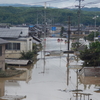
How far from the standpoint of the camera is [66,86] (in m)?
13.0

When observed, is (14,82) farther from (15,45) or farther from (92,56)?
(15,45)

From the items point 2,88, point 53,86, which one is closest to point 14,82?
point 2,88

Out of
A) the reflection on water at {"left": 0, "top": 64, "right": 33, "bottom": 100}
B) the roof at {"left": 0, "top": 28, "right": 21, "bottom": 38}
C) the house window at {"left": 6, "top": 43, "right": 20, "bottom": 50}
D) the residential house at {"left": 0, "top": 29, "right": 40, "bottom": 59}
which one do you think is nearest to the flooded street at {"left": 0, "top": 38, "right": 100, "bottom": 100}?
the reflection on water at {"left": 0, "top": 64, "right": 33, "bottom": 100}

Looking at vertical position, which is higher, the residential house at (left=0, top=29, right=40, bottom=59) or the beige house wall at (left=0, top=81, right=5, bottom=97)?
the residential house at (left=0, top=29, right=40, bottom=59)

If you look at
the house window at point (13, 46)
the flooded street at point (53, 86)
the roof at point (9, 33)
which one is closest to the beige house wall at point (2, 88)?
the flooded street at point (53, 86)

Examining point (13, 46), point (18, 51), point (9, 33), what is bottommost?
point (18, 51)

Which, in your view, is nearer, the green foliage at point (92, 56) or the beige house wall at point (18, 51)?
the green foliage at point (92, 56)

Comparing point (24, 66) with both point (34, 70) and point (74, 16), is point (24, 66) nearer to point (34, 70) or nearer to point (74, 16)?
point (34, 70)

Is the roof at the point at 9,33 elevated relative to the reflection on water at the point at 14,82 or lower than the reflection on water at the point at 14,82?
elevated

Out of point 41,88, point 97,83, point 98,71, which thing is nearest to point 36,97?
point 41,88

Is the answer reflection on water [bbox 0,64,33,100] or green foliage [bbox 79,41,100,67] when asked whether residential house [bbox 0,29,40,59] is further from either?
green foliage [bbox 79,41,100,67]

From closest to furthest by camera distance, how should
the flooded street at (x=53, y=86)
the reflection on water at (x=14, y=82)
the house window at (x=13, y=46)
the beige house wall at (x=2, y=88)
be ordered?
the reflection on water at (x=14, y=82)
the flooded street at (x=53, y=86)
the beige house wall at (x=2, y=88)
the house window at (x=13, y=46)

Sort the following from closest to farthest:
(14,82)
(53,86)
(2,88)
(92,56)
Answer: (2,88)
(53,86)
(14,82)
(92,56)

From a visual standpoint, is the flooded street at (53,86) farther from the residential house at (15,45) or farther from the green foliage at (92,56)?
the residential house at (15,45)
